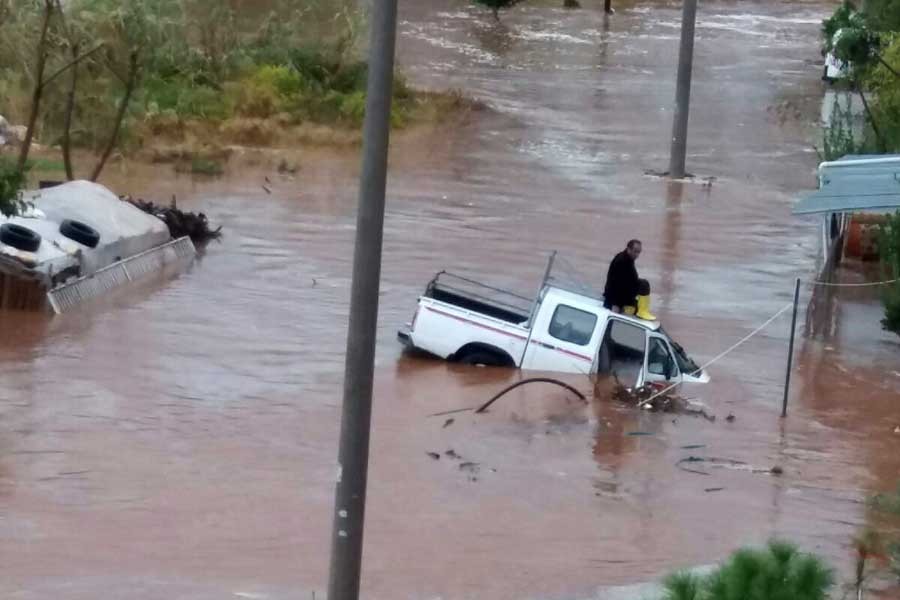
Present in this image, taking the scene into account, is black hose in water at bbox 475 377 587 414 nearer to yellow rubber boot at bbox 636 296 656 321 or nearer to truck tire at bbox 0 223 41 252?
yellow rubber boot at bbox 636 296 656 321

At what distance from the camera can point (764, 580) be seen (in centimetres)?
695

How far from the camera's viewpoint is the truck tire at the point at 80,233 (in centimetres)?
2347

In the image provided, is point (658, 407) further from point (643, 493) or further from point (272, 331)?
point (272, 331)

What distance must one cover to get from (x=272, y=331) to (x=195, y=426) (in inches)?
177

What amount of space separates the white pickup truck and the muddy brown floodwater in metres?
0.28

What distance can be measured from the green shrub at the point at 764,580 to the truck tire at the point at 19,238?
16.3m

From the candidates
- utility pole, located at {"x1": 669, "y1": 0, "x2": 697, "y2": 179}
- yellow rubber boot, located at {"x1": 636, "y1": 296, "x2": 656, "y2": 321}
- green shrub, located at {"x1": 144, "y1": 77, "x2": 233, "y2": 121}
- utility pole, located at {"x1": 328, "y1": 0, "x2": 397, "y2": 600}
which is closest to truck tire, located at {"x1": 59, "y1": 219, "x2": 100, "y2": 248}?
yellow rubber boot, located at {"x1": 636, "y1": 296, "x2": 656, "y2": 321}

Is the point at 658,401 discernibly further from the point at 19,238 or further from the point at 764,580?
the point at 764,580

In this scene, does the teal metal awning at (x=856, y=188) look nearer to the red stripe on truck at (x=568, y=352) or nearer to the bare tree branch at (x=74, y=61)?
the red stripe on truck at (x=568, y=352)

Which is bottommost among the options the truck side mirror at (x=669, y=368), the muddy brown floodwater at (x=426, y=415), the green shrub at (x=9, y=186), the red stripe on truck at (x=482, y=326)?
the muddy brown floodwater at (x=426, y=415)

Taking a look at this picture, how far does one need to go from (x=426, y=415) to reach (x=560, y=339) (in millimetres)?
2318

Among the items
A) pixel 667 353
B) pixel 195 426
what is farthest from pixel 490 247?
pixel 195 426

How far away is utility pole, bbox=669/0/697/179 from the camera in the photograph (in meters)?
34.9

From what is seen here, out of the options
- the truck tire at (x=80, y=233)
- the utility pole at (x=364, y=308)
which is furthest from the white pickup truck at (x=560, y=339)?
the utility pole at (x=364, y=308)
